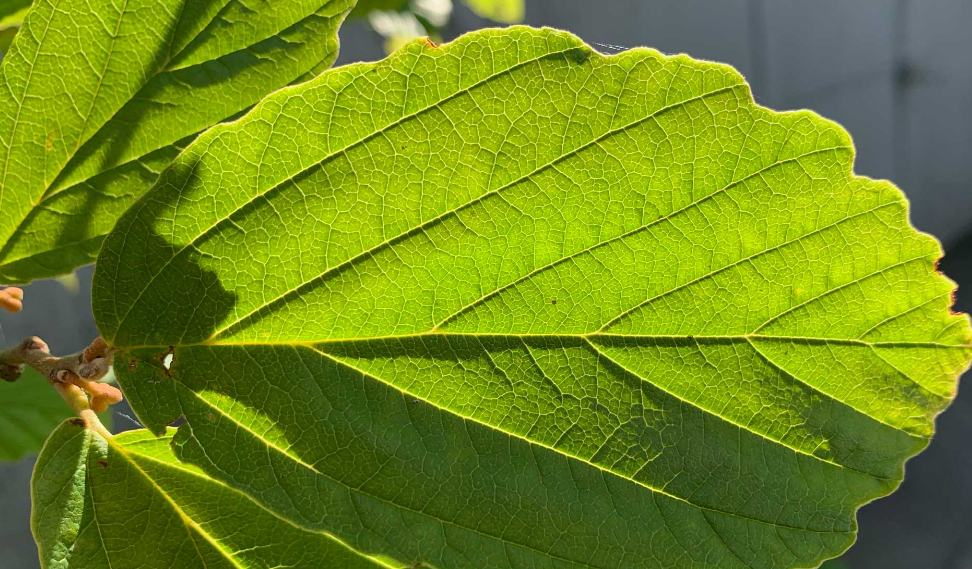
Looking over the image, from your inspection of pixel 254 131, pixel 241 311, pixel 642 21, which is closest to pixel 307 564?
pixel 241 311

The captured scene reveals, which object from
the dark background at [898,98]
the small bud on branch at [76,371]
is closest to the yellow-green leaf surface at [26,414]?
the small bud on branch at [76,371]

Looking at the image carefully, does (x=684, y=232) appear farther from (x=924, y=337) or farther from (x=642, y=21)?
(x=642, y=21)

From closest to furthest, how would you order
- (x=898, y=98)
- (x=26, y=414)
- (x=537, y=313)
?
(x=537, y=313)
(x=26, y=414)
(x=898, y=98)

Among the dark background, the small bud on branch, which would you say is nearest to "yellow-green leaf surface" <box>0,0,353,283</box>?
the small bud on branch

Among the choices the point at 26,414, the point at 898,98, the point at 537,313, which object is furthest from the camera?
the point at 898,98

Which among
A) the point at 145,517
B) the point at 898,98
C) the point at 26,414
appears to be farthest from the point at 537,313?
the point at 898,98

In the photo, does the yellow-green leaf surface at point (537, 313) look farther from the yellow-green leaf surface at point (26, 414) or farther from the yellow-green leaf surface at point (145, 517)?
the yellow-green leaf surface at point (26, 414)

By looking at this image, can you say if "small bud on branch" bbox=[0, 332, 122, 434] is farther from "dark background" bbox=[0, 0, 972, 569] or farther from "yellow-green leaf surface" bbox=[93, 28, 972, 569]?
"dark background" bbox=[0, 0, 972, 569]

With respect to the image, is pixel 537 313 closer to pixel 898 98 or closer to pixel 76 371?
pixel 76 371
